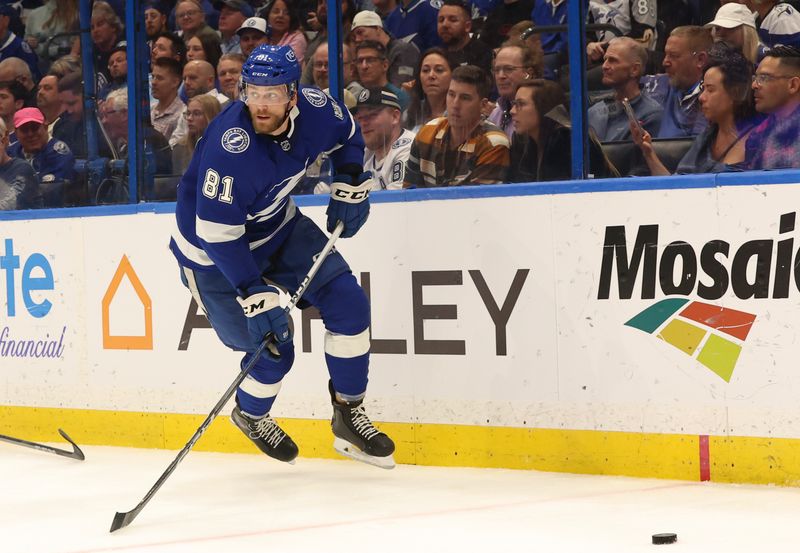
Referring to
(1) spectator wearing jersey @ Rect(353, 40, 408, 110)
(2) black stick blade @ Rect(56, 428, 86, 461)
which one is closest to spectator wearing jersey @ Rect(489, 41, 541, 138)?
(1) spectator wearing jersey @ Rect(353, 40, 408, 110)

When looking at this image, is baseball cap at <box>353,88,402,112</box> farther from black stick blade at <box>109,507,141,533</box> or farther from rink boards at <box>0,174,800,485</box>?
black stick blade at <box>109,507,141,533</box>

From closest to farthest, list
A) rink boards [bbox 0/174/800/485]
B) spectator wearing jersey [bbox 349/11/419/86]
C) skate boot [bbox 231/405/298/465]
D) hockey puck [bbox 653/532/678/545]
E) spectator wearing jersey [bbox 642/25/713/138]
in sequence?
1. hockey puck [bbox 653/532/678/545]
2. rink boards [bbox 0/174/800/485]
3. spectator wearing jersey [bbox 642/25/713/138]
4. skate boot [bbox 231/405/298/465]
5. spectator wearing jersey [bbox 349/11/419/86]

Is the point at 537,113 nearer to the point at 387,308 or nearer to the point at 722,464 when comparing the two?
the point at 387,308

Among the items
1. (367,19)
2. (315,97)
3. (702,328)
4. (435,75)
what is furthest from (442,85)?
(702,328)

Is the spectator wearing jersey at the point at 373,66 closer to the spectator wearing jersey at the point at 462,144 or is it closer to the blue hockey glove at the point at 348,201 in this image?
the spectator wearing jersey at the point at 462,144

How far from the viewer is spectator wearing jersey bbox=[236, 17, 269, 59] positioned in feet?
17.3

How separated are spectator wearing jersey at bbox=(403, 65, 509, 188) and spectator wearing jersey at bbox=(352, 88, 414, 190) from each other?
5cm

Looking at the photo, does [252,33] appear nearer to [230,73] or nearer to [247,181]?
[230,73]

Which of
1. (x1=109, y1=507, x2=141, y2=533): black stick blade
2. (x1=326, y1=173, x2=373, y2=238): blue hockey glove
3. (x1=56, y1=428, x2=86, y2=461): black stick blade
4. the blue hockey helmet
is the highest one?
the blue hockey helmet

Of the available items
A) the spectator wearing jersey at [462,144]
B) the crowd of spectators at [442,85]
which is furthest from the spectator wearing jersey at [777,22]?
the spectator wearing jersey at [462,144]

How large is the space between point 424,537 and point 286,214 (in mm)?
1398

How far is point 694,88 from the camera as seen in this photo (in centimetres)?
427

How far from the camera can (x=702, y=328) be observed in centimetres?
404

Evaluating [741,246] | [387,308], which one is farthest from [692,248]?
[387,308]
